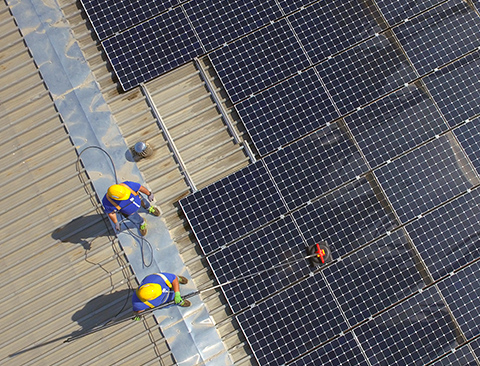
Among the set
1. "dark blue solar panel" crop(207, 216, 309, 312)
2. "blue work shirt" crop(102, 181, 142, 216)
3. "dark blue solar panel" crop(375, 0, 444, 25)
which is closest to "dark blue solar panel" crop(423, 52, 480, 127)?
"dark blue solar panel" crop(375, 0, 444, 25)

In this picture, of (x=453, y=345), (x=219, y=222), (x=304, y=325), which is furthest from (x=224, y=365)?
(x=453, y=345)

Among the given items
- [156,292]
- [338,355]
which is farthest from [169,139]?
[338,355]

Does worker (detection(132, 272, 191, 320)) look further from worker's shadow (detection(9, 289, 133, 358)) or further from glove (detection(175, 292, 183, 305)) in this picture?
worker's shadow (detection(9, 289, 133, 358))

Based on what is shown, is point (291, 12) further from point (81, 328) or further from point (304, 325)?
point (81, 328)

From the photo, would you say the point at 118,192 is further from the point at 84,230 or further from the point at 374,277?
the point at 374,277

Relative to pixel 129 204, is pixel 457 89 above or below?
below

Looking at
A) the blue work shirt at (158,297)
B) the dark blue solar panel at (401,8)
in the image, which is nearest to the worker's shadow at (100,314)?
the blue work shirt at (158,297)

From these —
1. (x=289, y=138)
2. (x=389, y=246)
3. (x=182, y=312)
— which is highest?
(x=289, y=138)

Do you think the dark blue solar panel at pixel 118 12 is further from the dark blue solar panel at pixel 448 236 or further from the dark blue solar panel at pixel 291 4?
the dark blue solar panel at pixel 448 236
